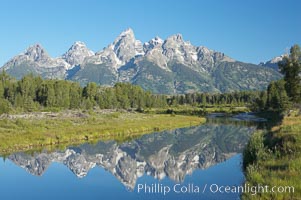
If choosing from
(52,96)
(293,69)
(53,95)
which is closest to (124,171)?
(293,69)

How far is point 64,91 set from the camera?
136500 mm

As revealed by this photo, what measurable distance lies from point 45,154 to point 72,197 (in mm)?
20184

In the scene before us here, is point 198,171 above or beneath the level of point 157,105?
beneath

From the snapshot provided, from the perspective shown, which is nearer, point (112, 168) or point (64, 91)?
point (112, 168)

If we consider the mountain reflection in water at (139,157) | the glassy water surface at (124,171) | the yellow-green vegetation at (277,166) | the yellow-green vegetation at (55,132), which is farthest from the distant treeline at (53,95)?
the yellow-green vegetation at (277,166)

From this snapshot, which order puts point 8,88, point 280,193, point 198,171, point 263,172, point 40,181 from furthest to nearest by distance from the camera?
1. point 8,88
2. point 198,171
3. point 40,181
4. point 263,172
5. point 280,193

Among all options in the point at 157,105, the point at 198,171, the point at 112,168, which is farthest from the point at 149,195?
the point at 157,105

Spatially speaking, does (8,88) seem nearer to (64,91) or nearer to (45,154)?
(64,91)

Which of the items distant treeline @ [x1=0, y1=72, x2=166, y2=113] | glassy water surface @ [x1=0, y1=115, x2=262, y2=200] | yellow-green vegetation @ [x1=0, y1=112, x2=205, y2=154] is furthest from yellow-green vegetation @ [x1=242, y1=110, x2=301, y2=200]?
distant treeline @ [x1=0, y1=72, x2=166, y2=113]

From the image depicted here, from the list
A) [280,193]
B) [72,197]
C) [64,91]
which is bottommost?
[72,197]

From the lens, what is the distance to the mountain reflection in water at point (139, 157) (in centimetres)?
3825

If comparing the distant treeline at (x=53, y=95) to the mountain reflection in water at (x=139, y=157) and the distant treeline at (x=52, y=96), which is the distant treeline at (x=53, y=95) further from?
the mountain reflection in water at (x=139, y=157)

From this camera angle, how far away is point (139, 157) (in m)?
48.4

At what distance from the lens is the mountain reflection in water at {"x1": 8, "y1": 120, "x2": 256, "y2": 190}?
3825cm
